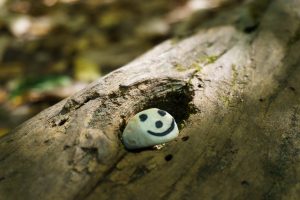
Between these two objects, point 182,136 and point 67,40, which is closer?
point 182,136

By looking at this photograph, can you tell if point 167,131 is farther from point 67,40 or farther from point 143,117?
point 67,40

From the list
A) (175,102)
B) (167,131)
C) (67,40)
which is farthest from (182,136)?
(67,40)

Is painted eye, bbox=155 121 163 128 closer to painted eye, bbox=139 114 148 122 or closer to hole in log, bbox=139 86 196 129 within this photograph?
painted eye, bbox=139 114 148 122

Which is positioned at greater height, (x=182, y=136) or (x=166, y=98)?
(x=166, y=98)

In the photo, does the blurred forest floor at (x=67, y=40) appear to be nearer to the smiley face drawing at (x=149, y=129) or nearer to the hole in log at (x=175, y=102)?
the hole in log at (x=175, y=102)

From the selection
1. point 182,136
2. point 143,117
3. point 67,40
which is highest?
point 67,40

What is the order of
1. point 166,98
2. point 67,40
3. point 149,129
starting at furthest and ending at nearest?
point 67,40 < point 166,98 < point 149,129
